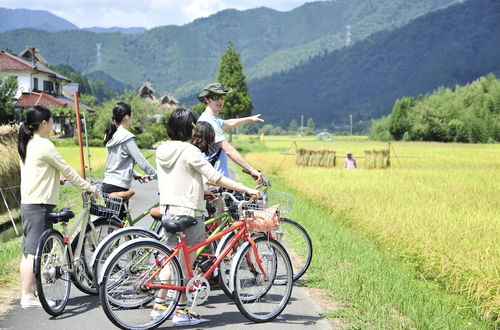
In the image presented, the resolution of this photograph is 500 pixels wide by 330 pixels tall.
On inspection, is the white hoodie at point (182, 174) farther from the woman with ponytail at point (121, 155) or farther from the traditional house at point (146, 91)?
the traditional house at point (146, 91)

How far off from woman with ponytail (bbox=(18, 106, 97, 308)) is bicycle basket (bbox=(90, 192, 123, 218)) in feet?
1.62

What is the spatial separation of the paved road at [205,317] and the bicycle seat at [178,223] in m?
0.88

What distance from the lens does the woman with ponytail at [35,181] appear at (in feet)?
17.5

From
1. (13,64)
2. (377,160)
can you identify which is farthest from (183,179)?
(13,64)

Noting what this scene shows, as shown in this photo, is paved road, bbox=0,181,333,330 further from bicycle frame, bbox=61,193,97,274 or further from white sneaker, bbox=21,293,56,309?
bicycle frame, bbox=61,193,97,274

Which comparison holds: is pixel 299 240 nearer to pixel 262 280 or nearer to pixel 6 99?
pixel 262 280

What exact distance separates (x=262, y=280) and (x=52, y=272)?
1777 mm

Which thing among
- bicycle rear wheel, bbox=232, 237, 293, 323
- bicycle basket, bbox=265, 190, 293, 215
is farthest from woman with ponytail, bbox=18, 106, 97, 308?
bicycle basket, bbox=265, 190, 293, 215

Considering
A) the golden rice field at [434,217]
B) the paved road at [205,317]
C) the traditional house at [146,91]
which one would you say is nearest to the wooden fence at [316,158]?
the golden rice field at [434,217]

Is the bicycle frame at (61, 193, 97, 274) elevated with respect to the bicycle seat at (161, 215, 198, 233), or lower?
lower

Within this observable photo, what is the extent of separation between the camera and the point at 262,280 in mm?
5359

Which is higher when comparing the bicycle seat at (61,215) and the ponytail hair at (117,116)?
the ponytail hair at (117,116)

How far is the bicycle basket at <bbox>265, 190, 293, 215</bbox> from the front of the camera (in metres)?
5.69

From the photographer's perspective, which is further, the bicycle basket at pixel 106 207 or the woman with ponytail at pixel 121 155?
the woman with ponytail at pixel 121 155
